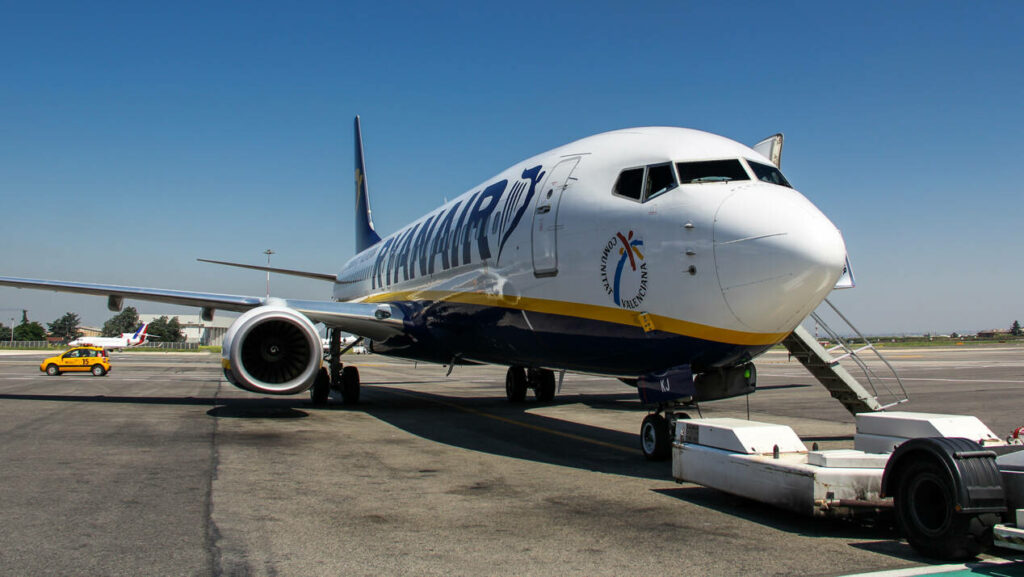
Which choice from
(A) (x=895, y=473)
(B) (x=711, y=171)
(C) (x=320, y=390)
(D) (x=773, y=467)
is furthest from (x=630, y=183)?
(C) (x=320, y=390)

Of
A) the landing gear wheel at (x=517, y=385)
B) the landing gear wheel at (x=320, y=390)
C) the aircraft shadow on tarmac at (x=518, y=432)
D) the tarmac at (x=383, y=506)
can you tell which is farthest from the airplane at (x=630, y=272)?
the landing gear wheel at (x=517, y=385)

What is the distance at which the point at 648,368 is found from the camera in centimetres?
820

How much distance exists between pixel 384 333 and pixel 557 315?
6866mm

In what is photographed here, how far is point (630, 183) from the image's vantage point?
8.31m

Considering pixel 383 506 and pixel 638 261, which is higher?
pixel 638 261

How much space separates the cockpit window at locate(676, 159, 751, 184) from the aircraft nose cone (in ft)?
2.19

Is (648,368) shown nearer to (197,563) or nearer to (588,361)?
(588,361)

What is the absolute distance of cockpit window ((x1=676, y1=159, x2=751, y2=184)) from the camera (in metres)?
7.84

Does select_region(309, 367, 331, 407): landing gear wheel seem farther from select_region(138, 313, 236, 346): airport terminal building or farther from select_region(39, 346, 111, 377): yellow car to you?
select_region(138, 313, 236, 346): airport terminal building

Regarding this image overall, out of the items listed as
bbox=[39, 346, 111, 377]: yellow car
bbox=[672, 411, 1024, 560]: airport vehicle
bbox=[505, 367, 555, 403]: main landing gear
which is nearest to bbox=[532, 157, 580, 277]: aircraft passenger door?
bbox=[672, 411, 1024, 560]: airport vehicle

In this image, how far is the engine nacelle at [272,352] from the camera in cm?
1199

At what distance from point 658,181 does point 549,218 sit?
67.0 inches

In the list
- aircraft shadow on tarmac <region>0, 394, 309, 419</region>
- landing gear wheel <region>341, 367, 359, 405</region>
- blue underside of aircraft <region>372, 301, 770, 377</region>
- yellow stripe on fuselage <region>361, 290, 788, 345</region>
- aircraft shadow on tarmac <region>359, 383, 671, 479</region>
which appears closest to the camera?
yellow stripe on fuselage <region>361, 290, 788, 345</region>

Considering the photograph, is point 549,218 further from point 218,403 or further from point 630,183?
point 218,403
